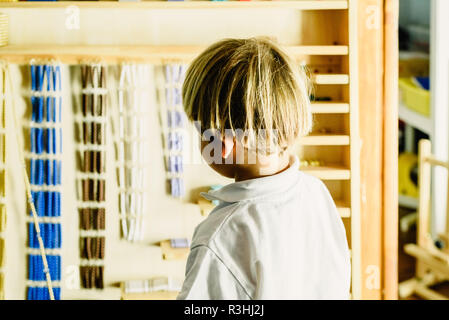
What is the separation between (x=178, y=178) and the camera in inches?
79.5

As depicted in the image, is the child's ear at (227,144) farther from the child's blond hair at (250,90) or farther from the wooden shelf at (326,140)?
the wooden shelf at (326,140)

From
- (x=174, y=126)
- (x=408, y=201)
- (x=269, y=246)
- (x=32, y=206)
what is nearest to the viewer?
(x=269, y=246)

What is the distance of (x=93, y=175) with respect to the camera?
199 cm

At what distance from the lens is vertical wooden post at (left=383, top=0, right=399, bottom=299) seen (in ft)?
6.56

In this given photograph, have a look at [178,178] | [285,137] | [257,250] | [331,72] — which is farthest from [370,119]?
[257,250]

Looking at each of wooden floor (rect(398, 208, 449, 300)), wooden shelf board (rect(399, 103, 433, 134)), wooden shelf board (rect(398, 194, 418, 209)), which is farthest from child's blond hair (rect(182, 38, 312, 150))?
wooden shelf board (rect(398, 194, 418, 209))

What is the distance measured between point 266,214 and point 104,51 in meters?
1.10

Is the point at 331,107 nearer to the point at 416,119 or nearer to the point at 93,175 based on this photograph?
the point at 93,175

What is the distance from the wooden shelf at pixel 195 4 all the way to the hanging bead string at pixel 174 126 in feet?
0.60

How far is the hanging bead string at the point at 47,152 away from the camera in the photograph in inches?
76.7

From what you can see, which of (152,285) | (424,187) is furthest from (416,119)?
(152,285)

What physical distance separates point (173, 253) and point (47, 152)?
1.61 ft

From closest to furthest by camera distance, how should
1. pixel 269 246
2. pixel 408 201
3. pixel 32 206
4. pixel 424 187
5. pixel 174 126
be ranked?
pixel 269 246 → pixel 32 206 → pixel 174 126 → pixel 424 187 → pixel 408 201

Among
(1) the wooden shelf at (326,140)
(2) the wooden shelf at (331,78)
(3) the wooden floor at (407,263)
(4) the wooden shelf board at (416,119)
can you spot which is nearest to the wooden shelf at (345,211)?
(1) the wooden shelf at (326,140)
